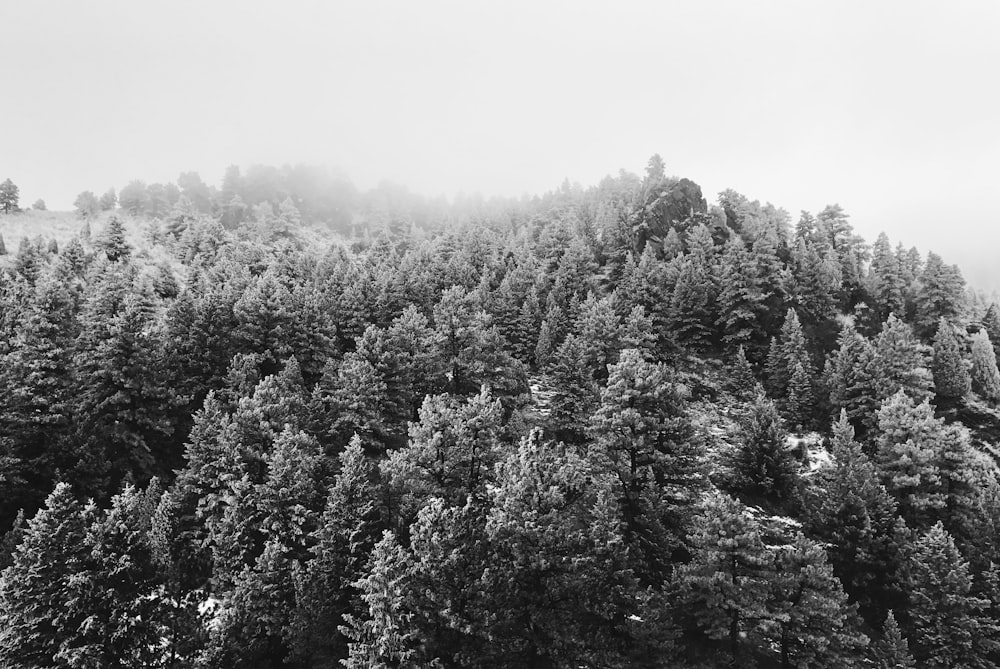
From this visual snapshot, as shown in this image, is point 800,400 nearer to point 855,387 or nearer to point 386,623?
point 855,387

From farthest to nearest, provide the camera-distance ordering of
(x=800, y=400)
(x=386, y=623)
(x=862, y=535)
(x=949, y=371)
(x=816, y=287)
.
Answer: (x=816, y=287) < (x=949, y=371) < (x=800, y=400) < (x=862, y=535) < (x=386, y=623)

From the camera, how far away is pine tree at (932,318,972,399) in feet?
173

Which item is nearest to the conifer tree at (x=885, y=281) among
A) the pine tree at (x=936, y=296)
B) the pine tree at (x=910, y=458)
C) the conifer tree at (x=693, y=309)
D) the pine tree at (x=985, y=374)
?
the pine tree at (x=936, y=296)

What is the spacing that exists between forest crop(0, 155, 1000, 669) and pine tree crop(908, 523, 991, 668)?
0.57 ft

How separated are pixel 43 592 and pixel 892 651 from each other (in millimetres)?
39945

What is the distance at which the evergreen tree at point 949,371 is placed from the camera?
52.7 meters

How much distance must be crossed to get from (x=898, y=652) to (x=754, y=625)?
8513 mm

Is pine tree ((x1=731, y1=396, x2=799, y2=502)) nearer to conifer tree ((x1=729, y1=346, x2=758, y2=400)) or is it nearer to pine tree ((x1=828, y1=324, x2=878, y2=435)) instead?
pine tree ((x1=828, y1=324, x2=878, y2=435))

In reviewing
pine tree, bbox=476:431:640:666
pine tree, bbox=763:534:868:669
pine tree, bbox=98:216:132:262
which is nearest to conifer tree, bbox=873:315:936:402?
pine tree, bbox=763:534:868:669

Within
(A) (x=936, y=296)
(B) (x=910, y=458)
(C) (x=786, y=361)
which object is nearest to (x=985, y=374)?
(A) (x=936, y=296)

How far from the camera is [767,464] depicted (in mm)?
41594

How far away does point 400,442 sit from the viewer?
1559 inches

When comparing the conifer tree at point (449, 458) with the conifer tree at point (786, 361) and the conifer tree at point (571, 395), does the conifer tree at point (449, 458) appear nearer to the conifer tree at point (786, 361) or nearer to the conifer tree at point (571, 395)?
the conifer tree at point (571, 395)

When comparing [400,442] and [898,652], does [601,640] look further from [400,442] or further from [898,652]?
[400,442]
